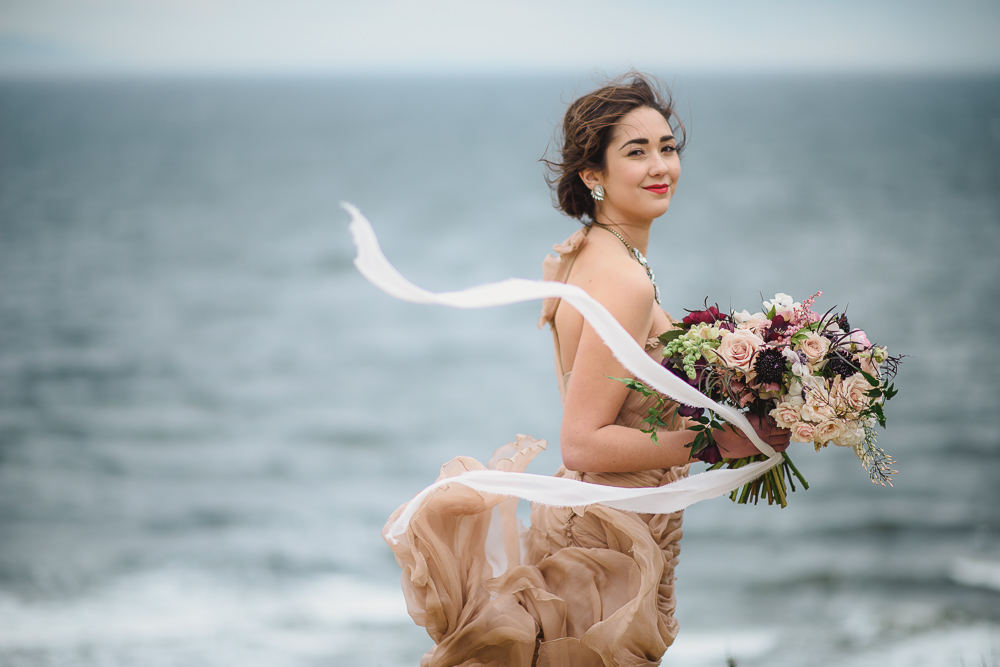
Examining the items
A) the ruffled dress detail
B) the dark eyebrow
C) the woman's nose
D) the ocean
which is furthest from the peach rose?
the ocean

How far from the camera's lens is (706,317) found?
2.43 metres

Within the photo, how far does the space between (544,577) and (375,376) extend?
22182mm

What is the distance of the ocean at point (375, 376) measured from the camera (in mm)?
8805

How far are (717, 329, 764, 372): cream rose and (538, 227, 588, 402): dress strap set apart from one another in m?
0.61

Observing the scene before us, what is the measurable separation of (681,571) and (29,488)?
11.0m

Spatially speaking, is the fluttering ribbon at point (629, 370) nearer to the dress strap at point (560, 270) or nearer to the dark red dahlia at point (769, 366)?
the dark red dahlia at point (769, 366)

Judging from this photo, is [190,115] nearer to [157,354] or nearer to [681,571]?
[157,354]

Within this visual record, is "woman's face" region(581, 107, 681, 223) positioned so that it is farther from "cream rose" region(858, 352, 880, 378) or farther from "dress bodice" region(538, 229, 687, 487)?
"cream rose" region(858, 352, 880, 378)

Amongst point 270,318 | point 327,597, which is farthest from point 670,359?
point 270,318

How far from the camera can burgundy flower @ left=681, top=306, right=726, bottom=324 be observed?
243 centimetres

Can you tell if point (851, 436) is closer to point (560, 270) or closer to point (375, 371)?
point (560, 270)

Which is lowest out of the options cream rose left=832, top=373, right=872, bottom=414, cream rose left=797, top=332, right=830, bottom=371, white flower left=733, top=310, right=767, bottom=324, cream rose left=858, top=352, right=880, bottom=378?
cream rose left=832, top=373, right=872, bottom=414

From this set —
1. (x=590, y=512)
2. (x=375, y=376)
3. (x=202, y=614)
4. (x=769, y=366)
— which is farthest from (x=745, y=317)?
(x=375, y=376)

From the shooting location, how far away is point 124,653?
6.78 m
